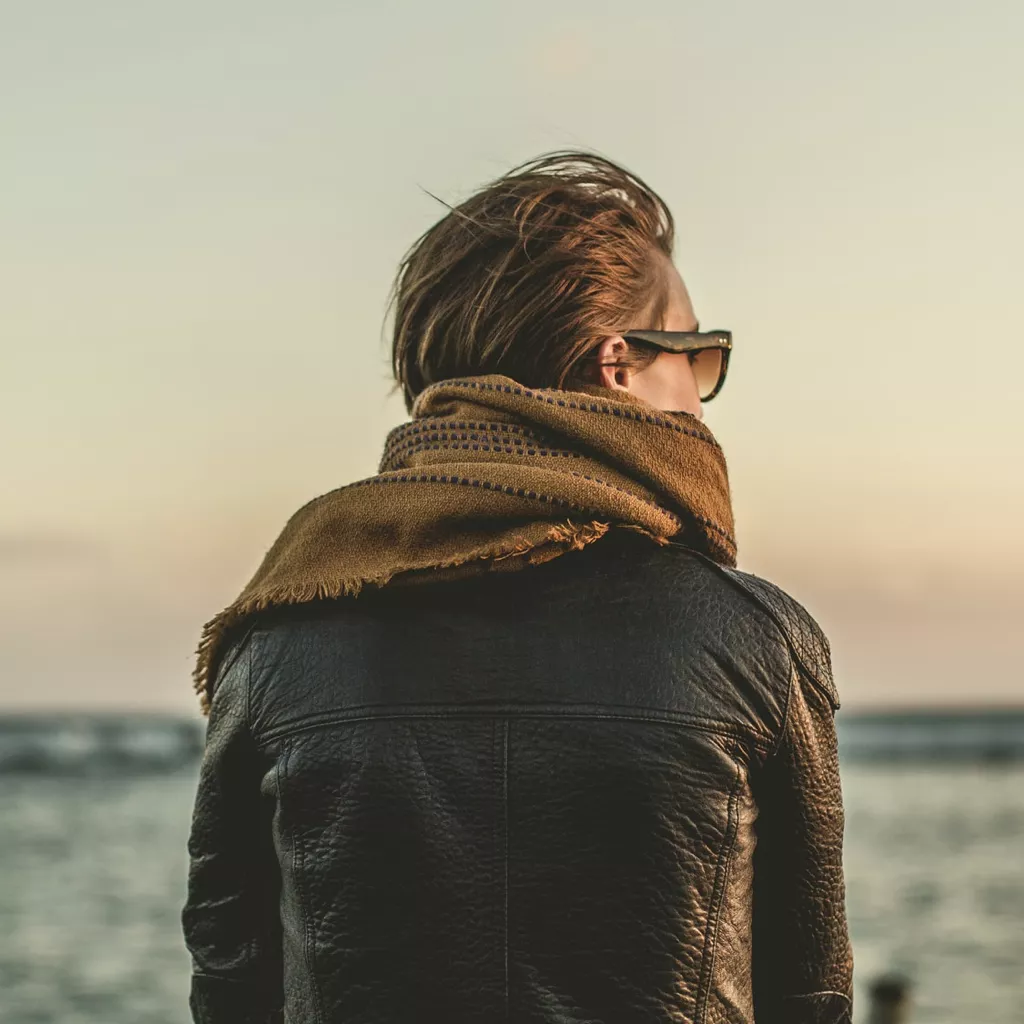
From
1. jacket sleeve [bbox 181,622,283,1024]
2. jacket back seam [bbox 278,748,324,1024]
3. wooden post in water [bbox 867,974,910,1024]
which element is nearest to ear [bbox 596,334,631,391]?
jacket sleeve [bbox 181,622,283,1024]

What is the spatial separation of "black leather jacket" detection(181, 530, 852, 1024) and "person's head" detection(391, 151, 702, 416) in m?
0.29

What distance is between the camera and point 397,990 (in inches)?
66.3

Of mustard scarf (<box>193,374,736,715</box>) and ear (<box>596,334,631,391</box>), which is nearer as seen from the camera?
Answer: mustard scarf (<box>193,374,736,715</box>)

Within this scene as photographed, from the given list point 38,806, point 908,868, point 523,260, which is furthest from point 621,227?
point 38,806

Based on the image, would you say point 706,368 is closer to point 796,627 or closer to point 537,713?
point 796,627

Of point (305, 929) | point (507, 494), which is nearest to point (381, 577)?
point (507, 494)

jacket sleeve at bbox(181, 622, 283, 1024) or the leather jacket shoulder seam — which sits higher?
the leather jacket shoulder seam

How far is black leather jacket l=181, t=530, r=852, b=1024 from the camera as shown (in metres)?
1.67

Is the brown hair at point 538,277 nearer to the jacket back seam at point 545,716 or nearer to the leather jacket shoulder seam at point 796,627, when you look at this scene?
the leather jacket shoulder seam at point 796,627

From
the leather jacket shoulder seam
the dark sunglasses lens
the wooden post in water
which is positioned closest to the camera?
the leather jacket shoulder seam

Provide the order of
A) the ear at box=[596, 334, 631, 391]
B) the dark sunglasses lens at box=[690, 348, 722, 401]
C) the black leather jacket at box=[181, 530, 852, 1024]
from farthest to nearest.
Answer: the dark sunglasses lens at box=[690, 348, 722, 401] → the ear at box=[596, 334, 631, 391] → the black leather jacket at box=[181, 530, 852, 1024]

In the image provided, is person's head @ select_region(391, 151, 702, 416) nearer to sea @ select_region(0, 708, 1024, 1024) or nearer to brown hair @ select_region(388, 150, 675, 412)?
brown hair @ select_region(388, 150, 675, 412)

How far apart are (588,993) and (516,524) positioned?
22.7 inches

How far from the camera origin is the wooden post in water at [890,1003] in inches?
220
